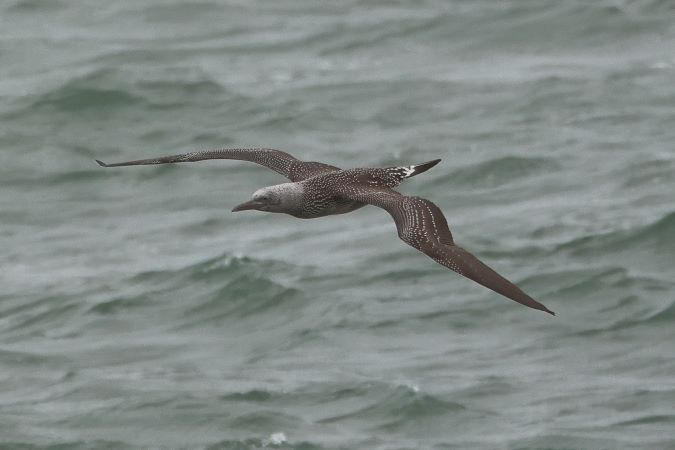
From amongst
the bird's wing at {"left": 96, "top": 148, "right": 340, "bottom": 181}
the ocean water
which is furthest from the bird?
the ocean water

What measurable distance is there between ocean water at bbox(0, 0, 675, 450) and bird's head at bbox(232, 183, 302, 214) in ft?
11.3

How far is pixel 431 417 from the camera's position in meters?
15.5

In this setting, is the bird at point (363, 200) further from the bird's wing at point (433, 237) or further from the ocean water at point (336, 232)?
the ocean water at point (336, 232)

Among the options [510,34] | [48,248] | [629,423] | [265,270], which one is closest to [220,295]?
[265,270]

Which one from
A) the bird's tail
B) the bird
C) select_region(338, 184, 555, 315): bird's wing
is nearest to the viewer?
select_region(338, 184, 555, 315): bird's wing

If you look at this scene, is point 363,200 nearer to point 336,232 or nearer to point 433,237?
point 433,237

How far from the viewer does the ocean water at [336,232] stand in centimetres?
1578

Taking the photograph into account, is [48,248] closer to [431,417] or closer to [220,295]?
[220,295]

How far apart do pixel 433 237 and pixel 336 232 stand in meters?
9.74

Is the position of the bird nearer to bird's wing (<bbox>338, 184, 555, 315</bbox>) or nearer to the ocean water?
bird's wing (<bbox>338, 184, 555, 315</bbox>)

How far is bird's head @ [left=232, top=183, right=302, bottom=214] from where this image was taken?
12281mm

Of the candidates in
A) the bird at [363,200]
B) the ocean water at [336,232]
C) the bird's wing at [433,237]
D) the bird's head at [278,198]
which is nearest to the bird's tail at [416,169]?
the bird at [363,200]

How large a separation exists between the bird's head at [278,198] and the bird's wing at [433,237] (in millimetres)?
702

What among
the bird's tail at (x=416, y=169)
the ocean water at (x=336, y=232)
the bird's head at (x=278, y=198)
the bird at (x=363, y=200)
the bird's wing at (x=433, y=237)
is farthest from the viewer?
the ocean water at (x=336, y=232)
